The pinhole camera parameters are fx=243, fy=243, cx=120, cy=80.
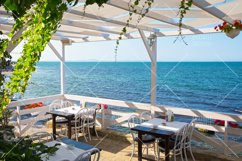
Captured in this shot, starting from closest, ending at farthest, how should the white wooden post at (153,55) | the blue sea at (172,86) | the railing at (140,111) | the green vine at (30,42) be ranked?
the green vine at (30,42), the railing at (140,111), the white wooden post at (153,55), the blue sea at (172,86)

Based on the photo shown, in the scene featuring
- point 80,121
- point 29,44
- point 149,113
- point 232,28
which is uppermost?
point 232,28

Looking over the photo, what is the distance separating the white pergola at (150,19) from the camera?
2693 millimetres

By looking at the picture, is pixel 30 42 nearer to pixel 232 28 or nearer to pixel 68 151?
pixel 68 151

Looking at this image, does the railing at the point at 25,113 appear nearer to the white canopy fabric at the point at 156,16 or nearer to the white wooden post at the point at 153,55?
the white canopy fabric at the point at 156,16

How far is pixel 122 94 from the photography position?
24297 mm

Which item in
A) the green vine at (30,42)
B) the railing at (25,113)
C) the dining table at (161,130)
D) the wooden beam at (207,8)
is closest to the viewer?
the green vine at (30,42)

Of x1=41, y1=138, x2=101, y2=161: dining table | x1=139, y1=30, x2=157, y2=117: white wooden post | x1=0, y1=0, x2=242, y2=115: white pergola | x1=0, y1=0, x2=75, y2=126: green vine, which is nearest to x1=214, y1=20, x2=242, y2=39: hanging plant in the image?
x1=0, y1=0, x2=242, y2=115: white pergola

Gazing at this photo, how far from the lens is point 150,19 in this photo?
12.6 ft

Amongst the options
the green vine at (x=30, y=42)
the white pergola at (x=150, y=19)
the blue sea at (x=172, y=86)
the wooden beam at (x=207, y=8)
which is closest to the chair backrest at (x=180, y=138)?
the white pergola at (x=150, y=19)

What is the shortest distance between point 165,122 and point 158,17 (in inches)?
70.8

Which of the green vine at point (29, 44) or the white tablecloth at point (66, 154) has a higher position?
the green vine at point (29, 44)

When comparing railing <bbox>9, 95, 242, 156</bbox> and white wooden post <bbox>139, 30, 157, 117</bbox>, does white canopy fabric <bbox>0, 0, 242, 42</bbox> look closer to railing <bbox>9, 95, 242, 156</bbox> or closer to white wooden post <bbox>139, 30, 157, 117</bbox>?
white wooden post <bbox>139, 30, 157, 117</bbox>

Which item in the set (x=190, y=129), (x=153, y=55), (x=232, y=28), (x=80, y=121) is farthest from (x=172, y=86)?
(x=232, y=28)

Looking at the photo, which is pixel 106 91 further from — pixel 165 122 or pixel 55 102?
pixel 165 122
